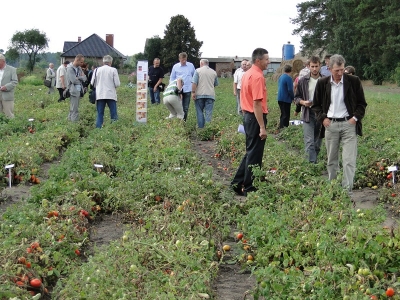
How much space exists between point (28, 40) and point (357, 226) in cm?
9327

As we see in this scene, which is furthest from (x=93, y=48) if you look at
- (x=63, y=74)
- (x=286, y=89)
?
(x=286, y=89)

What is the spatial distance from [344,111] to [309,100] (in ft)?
4.95

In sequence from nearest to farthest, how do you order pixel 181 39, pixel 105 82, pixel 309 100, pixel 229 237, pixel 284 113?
pixel 229 237 → pixel 309 100 → pixel 105 82 → pixel 284 113 → pixel 181 39

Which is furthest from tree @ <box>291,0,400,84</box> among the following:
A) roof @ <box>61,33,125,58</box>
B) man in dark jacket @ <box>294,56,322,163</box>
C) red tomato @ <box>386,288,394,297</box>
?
red tomato @ <box>386,288,394,297</box>

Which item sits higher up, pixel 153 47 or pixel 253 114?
pixel 153 47

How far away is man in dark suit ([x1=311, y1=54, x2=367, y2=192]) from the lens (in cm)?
760

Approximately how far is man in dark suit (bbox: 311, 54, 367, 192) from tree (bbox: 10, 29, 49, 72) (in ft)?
289

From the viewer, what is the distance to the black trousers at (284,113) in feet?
44.4

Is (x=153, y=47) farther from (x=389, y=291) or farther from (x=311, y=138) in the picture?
(x=389, y=291)

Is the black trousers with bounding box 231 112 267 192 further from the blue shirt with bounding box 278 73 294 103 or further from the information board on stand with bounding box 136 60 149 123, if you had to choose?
the information board on stand with bounding box 136 60 149 123

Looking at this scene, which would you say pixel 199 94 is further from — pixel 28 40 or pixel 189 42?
pixel 28 40

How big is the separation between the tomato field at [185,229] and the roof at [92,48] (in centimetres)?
7749

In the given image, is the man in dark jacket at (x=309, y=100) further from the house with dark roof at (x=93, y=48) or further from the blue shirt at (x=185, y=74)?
the house with dark roof at (x=93, y=48)

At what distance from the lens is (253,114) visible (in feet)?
25.7
